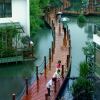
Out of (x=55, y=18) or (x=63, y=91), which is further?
Result: (x=55, y=18)

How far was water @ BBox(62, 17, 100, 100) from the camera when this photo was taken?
2847cm

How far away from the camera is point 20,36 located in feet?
124

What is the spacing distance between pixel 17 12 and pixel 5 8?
3.58 feet

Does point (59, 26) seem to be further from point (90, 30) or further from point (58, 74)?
point (58, 74)

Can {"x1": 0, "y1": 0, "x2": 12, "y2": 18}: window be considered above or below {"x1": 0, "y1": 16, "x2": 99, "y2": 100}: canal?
above

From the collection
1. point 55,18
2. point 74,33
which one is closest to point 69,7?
point 55,18

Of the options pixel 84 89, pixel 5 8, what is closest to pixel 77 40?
pixel 5 8

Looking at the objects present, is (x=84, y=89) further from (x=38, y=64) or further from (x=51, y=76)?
(x=38, y=64)

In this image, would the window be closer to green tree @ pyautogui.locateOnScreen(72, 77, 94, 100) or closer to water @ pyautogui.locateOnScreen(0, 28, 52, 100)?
water @ pyautogui.locateOnScreen(0, 28, 52, 100)

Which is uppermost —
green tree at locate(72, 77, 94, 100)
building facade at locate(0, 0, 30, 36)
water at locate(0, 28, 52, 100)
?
building facade at locate(0, 0, 30, 36)

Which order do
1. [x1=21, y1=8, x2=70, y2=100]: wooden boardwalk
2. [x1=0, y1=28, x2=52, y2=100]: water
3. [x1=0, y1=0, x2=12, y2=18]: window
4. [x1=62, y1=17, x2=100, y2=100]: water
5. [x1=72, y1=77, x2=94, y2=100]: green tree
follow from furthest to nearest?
[x1=0, y1=0, x2=12, y2=18]: window → [x1=0, y1=28, x2=52, y2=100]: water → [x1=62, y1=17, x2=100, y2=100]: water → [x1=21, y1=8, x2=70, y2=100]: wooden boardwalk → [x1=72, y1=77, x2=94, y2=100]: green tree

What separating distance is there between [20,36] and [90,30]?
14.4m

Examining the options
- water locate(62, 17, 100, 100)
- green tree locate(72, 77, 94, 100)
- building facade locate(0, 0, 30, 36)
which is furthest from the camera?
building facade locate(0, 0, 30, 36)

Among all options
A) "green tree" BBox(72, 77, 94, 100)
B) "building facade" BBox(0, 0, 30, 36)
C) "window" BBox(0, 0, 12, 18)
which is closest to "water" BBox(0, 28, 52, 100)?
"building facade" BBox(0, 0, 30, 36)
